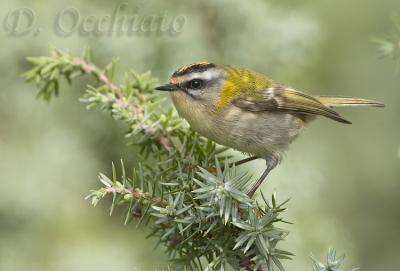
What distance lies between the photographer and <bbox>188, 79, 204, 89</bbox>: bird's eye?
11.0 ft

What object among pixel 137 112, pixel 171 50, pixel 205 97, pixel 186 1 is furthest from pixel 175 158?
pixel 186 1

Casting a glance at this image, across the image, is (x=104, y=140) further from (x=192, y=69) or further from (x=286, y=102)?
(x=286, y=102)

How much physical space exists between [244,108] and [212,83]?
0.83ft

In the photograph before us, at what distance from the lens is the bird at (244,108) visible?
3.22 meters

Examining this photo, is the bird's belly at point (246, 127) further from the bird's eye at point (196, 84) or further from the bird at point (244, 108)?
the bird's eye at point (196, 84)

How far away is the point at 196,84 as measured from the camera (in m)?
3.42

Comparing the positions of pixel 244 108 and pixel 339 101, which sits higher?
pixel 339 101

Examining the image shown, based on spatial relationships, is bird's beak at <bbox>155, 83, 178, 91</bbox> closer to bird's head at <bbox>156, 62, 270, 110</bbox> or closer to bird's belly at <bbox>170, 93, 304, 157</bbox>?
bird's head at <bbox>156, 62, 270, 110</bbox>

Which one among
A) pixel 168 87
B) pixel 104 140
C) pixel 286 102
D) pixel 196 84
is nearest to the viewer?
pixel 168 87

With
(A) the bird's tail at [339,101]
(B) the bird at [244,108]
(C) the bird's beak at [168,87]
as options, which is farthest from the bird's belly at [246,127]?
(A) the bird's tail at [339,101]

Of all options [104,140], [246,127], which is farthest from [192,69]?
[104,140]

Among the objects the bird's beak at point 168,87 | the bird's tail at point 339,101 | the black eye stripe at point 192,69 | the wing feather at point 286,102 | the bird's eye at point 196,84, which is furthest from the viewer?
the bird's tail at point 339,101

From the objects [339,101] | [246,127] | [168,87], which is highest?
[339,101]

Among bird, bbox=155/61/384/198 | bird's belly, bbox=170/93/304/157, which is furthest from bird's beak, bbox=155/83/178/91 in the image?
bird's belly, bbox=170/93/304/157
